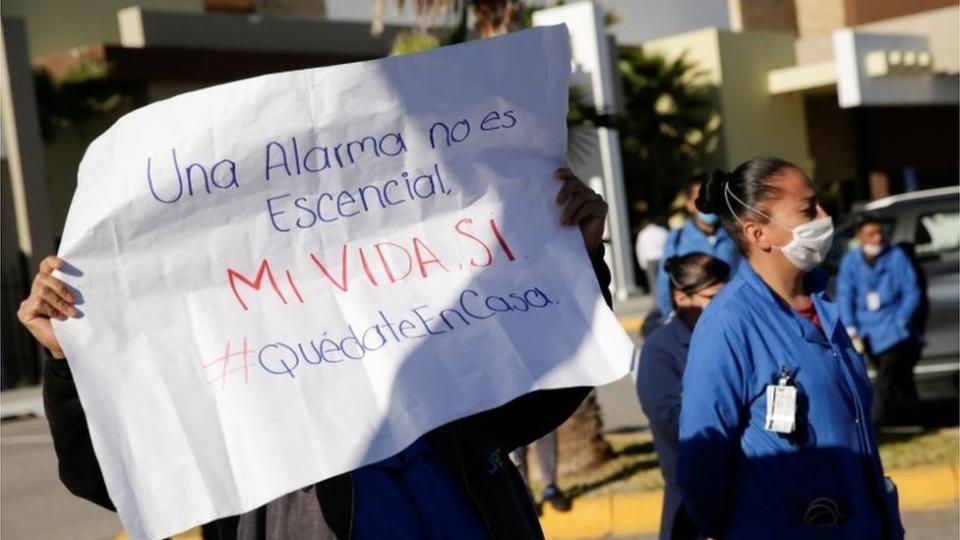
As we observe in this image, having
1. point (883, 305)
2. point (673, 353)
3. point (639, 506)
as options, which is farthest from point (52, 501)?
point (673, 353)

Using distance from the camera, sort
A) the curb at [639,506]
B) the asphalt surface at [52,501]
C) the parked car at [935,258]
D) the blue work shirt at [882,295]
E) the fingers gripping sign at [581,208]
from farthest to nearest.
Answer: the parked car at [935,258] → the blue work shirt at [882,295] → the curb at [639,506] → the asphalt surface at [52,501] → the fingers gripping sign at [581,208]

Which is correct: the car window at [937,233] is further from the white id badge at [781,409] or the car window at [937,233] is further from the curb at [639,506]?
the white id badge at [781,409]

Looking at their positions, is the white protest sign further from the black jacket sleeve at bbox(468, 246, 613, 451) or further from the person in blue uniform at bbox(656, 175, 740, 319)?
the person in blue uniform at bbox(656, 175, 740, 319)

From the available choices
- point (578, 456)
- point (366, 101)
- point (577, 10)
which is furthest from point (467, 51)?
point (577, 10)

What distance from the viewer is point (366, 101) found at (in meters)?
3.27

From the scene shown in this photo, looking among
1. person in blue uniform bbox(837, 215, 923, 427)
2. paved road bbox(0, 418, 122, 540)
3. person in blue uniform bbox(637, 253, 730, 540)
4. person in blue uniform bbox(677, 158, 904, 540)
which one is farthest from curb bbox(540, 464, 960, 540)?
person in blue uniform bbox(677, 158, 904, 540)

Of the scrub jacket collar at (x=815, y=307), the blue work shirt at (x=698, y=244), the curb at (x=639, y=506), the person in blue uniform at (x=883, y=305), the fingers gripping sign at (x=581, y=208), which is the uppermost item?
the fingers gripping sign at (x=581, y=208)

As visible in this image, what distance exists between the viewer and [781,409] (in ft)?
12.8

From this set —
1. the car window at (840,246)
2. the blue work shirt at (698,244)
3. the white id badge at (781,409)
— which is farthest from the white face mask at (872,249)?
the white id badge at (781,409)

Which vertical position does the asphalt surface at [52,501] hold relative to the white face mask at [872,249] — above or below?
below

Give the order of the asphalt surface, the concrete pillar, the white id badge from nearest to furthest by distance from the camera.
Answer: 1. the white id badge
2. the asphalt surface
3. the concrete pillar

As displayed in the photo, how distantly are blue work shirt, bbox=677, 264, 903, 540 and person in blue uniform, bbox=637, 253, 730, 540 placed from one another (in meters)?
1.14

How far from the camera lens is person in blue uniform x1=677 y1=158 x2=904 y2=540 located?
155 inches

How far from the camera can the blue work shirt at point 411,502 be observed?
10.5ft
